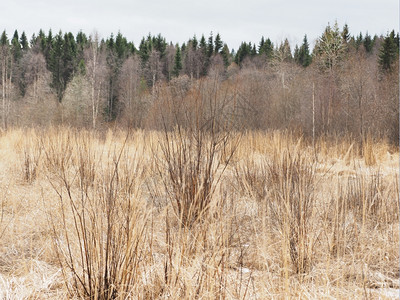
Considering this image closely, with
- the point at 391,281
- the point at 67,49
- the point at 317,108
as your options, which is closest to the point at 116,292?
the point at 391,281

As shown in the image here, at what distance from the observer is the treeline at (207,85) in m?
7.06

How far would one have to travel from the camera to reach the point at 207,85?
3625 millimetres

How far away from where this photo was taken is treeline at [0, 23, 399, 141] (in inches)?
278

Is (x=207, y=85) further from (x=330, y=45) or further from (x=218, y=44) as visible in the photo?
(x=218, y=44)

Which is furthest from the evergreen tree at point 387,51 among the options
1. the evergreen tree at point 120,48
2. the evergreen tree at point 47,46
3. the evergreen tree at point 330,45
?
the evergreen tree at point 47,46

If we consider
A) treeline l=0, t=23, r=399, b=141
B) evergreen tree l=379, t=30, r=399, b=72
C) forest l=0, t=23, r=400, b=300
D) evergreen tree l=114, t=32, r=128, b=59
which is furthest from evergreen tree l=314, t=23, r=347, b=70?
evergreen tree l=114, t=32, r=128, b=59

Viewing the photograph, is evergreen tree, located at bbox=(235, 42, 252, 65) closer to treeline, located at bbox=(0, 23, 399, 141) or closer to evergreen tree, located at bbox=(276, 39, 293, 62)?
treeline, located at bbox=(0, 23, 399, 141)

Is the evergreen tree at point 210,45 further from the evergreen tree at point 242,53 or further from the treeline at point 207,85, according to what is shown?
the evergreen tree at point 242,53

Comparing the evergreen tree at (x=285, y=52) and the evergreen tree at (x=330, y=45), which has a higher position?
the evergreen tree at (x=285, y=52)

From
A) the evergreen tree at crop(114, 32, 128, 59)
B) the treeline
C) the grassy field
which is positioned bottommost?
the grassy field

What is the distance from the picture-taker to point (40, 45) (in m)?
41.0

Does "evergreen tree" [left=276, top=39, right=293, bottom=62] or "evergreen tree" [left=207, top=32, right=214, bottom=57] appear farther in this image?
"evergreen tree" [left=207, top=32, right=214, bottom=57]

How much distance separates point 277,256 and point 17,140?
6.69 m

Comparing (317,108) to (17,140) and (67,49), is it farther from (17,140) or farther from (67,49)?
(67,49)
